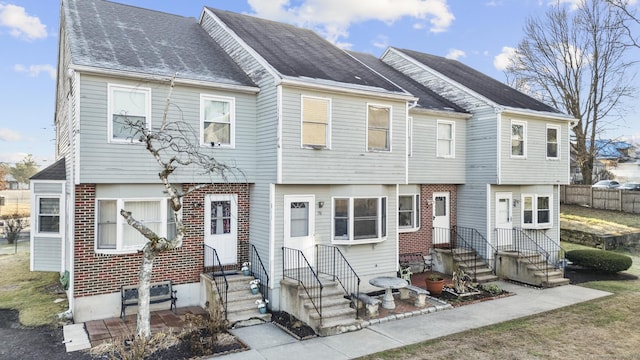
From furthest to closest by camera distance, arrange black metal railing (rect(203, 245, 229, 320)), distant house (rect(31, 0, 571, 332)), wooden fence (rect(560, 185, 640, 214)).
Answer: wooden fence (rect(560, 185, 640, 214))
black metal railing (rect(203, 245, 229, 320))
distant house (rect(31, 0, 571, 332))

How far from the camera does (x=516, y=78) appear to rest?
32219 mm

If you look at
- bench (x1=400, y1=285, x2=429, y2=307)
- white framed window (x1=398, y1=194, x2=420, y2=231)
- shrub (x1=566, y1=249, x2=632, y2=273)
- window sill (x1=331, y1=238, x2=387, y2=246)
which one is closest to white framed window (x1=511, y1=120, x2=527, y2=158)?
white framed window (x1=398, y1=194, x2=420, y2=231)

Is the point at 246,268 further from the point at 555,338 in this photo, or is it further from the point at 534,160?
the point at 534,160

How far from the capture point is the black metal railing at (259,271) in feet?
35.7

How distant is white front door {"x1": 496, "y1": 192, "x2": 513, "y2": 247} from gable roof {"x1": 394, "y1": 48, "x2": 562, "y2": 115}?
3.57 meters

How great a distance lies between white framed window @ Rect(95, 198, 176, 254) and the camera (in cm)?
1005

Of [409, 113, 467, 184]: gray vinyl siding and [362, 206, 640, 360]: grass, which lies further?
[409, 113, 467, 184]: gray vinyl siding

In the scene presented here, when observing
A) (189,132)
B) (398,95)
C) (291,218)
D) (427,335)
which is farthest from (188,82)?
(427,335)

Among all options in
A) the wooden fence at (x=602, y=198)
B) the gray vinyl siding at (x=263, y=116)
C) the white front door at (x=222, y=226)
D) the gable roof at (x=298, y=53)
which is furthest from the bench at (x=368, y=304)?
the wooden fence at (x=602, y=198)

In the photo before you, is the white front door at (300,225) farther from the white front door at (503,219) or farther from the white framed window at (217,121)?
the white front door at (503,219)

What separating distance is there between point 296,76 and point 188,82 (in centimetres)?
283

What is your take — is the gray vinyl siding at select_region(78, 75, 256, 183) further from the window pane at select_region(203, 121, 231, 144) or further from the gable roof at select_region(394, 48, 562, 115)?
the gable roof at select_region(394, 48, 562, 115)

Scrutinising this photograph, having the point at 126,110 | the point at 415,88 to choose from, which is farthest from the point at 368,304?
the point at 415,88

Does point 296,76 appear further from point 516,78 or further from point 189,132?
point 516,78
